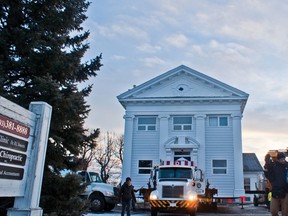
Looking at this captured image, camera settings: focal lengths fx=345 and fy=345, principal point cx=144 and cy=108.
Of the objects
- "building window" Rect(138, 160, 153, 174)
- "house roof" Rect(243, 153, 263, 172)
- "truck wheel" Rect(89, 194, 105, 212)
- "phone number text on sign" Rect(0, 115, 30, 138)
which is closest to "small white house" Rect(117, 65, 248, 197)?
"building window" Rect(138, 160, 153, 174)

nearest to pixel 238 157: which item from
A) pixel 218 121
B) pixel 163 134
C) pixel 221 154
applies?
pixel 221 154

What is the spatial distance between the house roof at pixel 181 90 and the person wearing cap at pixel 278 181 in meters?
20.5

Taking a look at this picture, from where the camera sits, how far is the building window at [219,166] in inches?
1067

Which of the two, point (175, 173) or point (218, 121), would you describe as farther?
point (218, 121)

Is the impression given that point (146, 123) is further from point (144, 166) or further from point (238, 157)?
point (238, 157)

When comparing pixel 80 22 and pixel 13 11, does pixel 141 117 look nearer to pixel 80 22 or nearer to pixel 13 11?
pixel 80 22

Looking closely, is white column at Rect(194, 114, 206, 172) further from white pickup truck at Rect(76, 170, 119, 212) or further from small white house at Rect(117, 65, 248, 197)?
white pickup truck at Rect(76, 170, 119, 212)

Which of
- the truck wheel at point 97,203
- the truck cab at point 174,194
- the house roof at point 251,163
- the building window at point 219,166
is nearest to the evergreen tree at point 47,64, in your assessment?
the truck cab at point 174,194

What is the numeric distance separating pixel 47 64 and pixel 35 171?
145 inches

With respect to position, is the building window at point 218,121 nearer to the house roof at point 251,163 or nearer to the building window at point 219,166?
the building window at point 219,166

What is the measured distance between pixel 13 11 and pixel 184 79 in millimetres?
21732

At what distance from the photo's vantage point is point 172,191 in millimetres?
15352

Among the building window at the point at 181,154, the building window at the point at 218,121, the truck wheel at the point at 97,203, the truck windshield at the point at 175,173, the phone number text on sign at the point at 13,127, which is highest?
the building window at the point at 218,121

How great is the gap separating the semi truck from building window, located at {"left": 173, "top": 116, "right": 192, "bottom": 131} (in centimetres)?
1107
